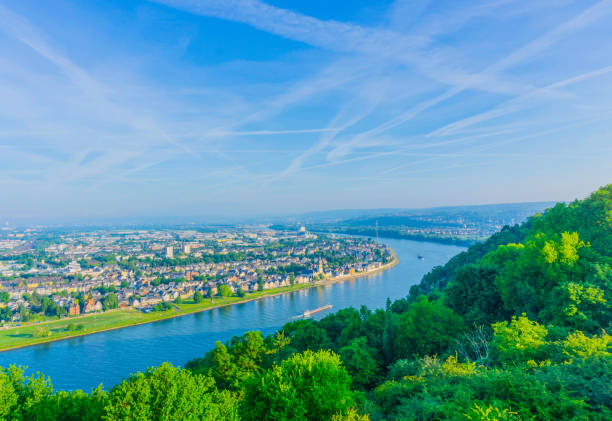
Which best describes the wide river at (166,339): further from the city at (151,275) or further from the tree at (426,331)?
the tree at (426,331)

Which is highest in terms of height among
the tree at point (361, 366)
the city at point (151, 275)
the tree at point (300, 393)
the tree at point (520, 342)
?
the tree at point (520, 342)

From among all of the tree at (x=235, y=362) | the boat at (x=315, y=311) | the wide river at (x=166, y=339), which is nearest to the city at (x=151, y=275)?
the wide river at (x=166, y=339)

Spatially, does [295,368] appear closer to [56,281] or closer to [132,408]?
[132,408]

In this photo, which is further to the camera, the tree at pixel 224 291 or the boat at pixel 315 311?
the tree at pixel 224 291

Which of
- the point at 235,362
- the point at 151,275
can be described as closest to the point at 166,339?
the point at 235,362

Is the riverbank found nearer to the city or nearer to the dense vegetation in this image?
the city

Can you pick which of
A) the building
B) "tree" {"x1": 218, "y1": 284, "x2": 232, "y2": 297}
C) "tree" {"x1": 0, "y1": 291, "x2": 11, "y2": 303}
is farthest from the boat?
the building
